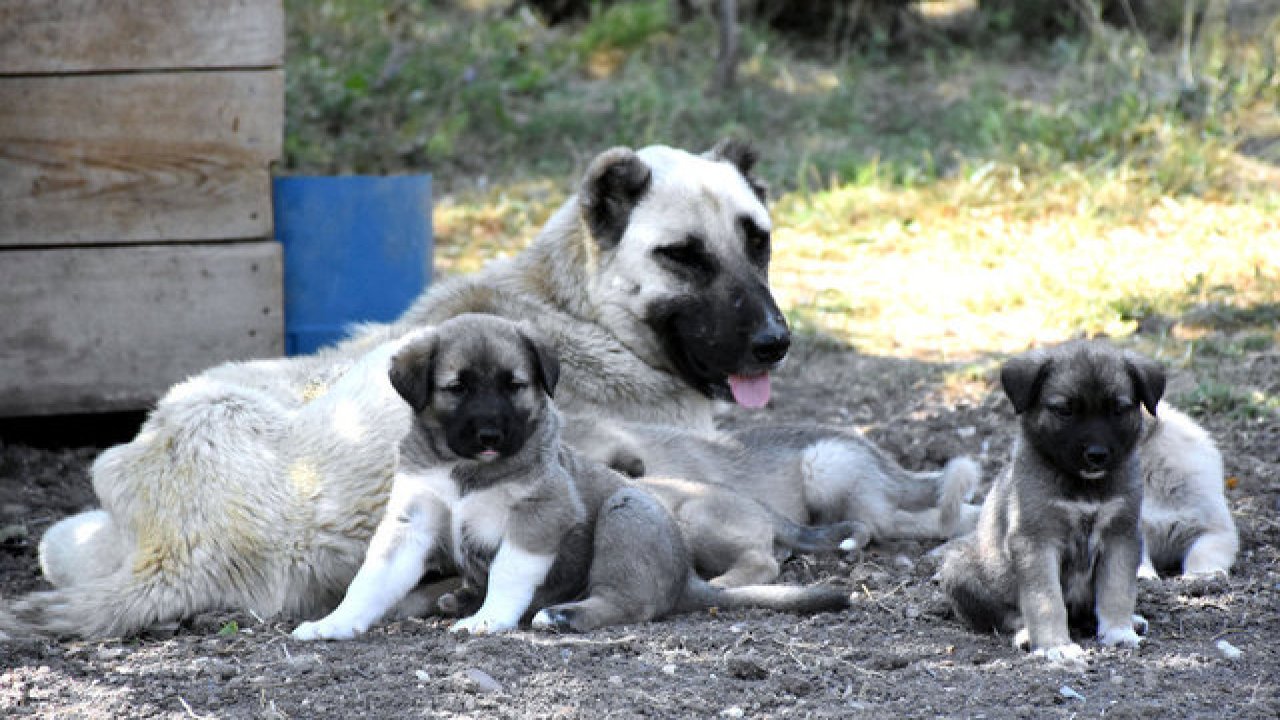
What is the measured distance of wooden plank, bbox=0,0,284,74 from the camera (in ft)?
21.9

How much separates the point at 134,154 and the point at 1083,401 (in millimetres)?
4344

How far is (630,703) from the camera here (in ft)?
12.4

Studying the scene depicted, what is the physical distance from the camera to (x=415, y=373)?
446 cm

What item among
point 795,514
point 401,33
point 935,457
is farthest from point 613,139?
point 795,514

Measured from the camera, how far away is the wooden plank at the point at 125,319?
688 centimetres

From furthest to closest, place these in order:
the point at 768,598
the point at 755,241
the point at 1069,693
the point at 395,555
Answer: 1. the point at 755,241
2. the point at 768,598
3. the point at 395,555
4. the point at 1069,693

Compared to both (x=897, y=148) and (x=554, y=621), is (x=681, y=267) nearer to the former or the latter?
(x=554, y=621)

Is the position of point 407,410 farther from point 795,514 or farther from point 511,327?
point 795,514

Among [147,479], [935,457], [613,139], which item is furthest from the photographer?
[613,139]

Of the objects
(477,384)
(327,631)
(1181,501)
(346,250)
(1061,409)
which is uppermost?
(1061,409)

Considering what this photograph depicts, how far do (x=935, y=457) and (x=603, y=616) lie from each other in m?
2.56

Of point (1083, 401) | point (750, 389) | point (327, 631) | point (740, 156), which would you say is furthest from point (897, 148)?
point (327, 631)

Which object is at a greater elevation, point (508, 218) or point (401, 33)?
point (401, 33)

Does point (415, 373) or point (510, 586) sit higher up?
point (415, 373)
